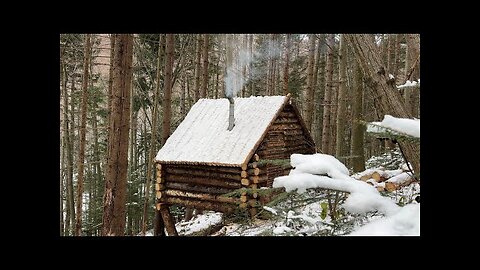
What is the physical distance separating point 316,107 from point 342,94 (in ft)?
31.0

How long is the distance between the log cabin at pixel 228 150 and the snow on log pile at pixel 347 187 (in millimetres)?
7325

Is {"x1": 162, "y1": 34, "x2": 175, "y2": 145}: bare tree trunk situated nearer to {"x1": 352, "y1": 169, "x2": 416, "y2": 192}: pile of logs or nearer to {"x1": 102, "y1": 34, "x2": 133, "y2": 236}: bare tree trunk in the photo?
{"x1": 102, "y1": 34, "x2": 133, "y2": 236}: bare tree trunk

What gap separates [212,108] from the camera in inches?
478

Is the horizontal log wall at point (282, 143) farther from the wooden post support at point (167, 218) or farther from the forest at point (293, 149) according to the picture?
the wooden post support at point (167, 218)

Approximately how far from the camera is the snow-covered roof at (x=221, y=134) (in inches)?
401

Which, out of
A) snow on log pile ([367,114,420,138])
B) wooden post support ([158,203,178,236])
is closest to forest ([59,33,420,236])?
snow on log pile ([367,114,420,138])

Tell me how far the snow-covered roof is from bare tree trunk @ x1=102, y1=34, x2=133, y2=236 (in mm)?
3993

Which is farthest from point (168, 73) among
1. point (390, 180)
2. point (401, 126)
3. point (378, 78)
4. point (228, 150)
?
point (401, 126)

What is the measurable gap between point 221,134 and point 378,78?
23.8ft

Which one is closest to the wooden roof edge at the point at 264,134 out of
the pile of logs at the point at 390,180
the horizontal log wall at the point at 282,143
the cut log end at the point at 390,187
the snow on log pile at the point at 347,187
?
the horizontal log wall at the point at 282,143

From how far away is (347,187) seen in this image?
2279 millimetres
